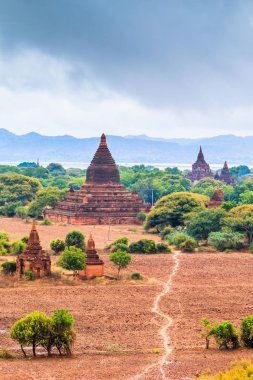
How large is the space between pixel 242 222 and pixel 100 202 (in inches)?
1039

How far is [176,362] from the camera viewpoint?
104ft

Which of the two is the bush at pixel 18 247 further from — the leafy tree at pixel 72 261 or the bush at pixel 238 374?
the bush at pixel 238 374

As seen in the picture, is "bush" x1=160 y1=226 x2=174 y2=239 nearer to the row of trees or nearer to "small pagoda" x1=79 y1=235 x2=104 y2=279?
"small pagoda" x1=79 y1=235 x2=104 y2=279

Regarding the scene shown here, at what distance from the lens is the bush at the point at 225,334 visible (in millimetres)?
33500

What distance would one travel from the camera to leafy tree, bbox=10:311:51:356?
Answer: 105ft

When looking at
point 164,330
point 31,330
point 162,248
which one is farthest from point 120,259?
point 31,330

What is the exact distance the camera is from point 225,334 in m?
33.6

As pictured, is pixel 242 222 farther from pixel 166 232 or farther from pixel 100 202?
pixel 100 202

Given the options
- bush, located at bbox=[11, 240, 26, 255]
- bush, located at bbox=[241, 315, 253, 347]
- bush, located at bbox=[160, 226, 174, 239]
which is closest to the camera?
bush, located at bbox=[241, 315, 253, 347]

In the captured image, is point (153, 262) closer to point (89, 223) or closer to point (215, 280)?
point (215, 280)

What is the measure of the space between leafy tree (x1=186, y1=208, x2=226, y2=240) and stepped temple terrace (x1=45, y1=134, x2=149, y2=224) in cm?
1893

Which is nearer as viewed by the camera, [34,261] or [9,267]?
[34,261]

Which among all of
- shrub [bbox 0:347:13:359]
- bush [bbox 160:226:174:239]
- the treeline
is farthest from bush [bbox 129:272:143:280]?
the treeline

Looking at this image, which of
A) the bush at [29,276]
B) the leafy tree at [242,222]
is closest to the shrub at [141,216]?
the leafy tree at [242,222]
